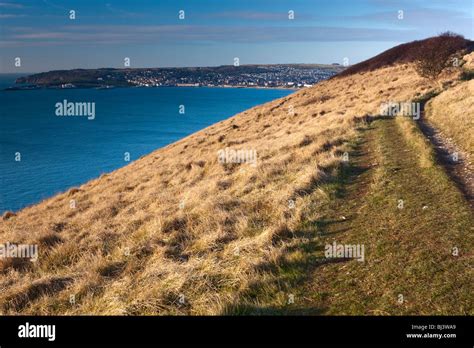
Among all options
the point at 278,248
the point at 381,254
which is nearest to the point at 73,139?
the point at 278,248

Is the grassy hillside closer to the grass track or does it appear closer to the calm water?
the grass track

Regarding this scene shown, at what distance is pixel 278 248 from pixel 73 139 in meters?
91.7

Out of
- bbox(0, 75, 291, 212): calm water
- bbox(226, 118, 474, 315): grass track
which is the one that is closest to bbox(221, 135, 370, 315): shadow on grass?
bbox(226, 118, 474, 315): grass track

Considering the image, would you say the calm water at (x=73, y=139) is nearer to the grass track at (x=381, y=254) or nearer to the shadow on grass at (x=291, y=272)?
the grass track at (x=381, y=254)

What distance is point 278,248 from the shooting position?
23.4 feet

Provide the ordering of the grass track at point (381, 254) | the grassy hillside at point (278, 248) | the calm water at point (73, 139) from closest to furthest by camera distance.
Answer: the grass track at point (381, 254) → the grassy hillside at point (278, 248) → the calm water at point (73, 139)

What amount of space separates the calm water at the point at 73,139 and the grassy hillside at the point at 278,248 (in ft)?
112

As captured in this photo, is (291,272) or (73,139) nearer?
(291,272)

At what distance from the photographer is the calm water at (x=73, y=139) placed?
51688 millimetres

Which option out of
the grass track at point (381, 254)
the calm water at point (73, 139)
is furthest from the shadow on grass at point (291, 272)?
the calm water at point (73, 139)

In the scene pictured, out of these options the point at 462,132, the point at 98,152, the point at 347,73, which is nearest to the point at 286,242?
the point at 462,132

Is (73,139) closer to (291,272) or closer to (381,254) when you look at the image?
(291,272)

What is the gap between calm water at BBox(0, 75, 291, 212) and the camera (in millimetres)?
51688

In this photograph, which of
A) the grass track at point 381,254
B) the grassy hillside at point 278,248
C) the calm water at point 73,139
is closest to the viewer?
the grass track at point 381,254
